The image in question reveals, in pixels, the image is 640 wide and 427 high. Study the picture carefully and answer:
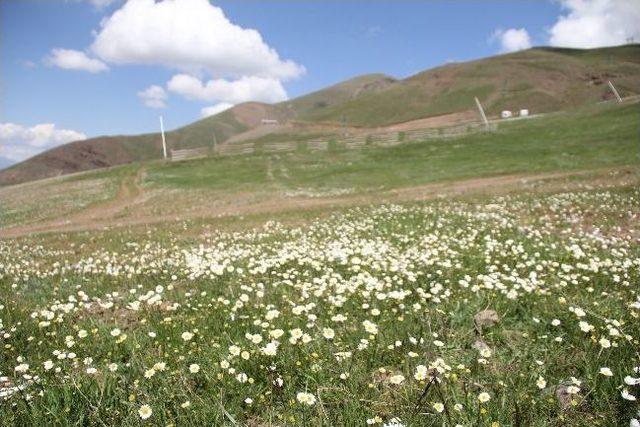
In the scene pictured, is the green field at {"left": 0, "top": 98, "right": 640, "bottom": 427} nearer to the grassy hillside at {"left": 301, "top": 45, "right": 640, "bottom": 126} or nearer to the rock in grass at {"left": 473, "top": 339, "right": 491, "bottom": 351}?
the rock in grass at {"left": 473, "top": 339, "right": 491, "bottom": 351}

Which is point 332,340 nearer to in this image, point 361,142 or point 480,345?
point 480,345

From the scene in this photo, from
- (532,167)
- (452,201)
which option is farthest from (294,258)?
(532,167)

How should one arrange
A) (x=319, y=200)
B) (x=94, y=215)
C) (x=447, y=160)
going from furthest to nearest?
(x=447, y=160)
(x=94, y=215)
(x=319, y=200)

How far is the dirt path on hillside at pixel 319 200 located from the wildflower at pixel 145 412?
78.0ft

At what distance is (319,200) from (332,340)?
28.3 m

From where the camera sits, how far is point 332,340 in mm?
6820

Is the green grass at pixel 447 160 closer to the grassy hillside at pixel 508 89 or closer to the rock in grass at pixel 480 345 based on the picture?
the rock in grass at pixel 480 345

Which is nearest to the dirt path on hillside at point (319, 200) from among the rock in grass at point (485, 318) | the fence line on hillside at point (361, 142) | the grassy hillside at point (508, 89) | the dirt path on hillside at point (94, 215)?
the dirt path on hillside at point (94, 215)

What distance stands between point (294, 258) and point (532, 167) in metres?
35.1

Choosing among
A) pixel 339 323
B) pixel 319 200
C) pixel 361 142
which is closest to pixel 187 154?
pixel 361 142

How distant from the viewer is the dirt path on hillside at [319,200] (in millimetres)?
29172

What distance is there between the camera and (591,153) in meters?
43.8

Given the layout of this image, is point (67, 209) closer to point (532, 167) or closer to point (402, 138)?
point (532, 167)

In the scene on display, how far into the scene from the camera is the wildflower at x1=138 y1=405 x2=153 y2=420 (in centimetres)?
456
